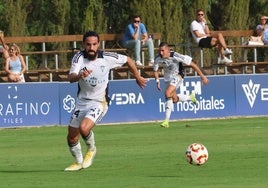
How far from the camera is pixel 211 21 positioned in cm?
5219

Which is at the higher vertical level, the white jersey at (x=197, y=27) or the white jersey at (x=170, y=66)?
the white jersey at (x=197, y=27)

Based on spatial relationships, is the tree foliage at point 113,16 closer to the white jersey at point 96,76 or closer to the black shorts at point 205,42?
the black shorts at point 205,42

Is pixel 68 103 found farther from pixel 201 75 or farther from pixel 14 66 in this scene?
pixel 201 75

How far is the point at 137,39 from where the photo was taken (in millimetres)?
36625

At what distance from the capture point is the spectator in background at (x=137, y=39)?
36625mm

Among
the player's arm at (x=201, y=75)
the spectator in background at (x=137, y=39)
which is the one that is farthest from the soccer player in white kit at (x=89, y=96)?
the spectator in background at (x=137, y=39)

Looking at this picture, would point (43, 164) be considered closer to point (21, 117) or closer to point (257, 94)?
point (21, 117)

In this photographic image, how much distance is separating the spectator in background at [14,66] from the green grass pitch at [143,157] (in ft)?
7.16

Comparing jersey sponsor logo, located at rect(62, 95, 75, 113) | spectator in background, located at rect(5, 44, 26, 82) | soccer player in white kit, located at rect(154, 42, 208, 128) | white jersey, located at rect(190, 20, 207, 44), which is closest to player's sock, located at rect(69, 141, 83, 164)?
soccer player in white kit, located at rect(154, 42, 208, 128)

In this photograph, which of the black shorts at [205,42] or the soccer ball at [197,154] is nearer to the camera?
the soccer ball at [197,154]

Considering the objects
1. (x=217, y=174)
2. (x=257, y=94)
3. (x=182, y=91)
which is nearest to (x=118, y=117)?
(x=182, y=91)

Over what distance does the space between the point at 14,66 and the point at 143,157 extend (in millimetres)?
14275

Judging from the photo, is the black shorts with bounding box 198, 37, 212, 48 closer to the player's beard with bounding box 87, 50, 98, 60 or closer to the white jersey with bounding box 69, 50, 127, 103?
the white jersey with bounding box 69, 50, 127, 103

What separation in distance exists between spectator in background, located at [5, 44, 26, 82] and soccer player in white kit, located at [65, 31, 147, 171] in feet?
52.1
